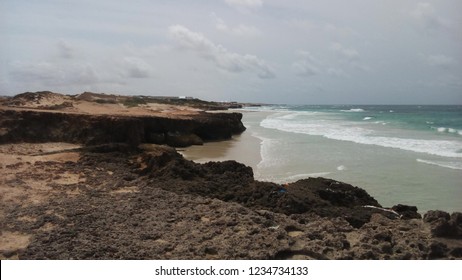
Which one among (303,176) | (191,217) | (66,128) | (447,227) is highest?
(66,128)

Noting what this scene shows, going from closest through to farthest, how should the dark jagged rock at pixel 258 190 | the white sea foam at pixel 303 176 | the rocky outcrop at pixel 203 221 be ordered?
the rocky outcrop at pixel 203 221 → the dark jagged rock at pixel 258 190 → the white sea foam at pixel 303 176

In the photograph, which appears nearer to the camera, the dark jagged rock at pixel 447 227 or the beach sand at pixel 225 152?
the dark jagged rock at pixel 447 227

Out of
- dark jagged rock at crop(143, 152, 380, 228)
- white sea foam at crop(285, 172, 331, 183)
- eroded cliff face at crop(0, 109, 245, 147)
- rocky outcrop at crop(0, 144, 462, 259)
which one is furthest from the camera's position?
eroded cliff face at crop(0, 109, 245, 147)

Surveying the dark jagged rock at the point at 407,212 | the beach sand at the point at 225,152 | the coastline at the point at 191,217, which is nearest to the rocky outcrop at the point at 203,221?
the coastline at the point at 191,217

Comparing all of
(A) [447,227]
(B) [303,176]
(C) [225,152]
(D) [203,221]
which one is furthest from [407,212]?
(C) [225,152]

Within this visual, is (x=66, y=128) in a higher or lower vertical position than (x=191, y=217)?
higher

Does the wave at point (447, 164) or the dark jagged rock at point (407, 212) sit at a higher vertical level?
the wave at point (447, 164)

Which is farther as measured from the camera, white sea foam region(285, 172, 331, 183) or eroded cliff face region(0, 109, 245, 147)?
eroded cliff face region(0, 109, 245, 147)

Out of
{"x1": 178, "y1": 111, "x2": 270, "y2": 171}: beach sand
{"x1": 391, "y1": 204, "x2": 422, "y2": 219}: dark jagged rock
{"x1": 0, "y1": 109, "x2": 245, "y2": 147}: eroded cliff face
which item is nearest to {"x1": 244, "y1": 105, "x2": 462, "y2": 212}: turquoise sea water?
{"x1": 178, "y1": 111, "x2": 270, "y2": 171}: beach sand

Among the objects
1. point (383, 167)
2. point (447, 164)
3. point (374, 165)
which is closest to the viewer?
point (383, 167)

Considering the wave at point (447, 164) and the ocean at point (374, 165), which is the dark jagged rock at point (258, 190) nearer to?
the ocean at point (374, 165)

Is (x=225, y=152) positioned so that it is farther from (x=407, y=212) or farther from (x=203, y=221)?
(x=203, y=221)

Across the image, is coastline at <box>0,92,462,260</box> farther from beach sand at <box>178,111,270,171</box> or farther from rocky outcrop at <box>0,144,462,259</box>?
beach sand at <box>178,111,270,171</box>
